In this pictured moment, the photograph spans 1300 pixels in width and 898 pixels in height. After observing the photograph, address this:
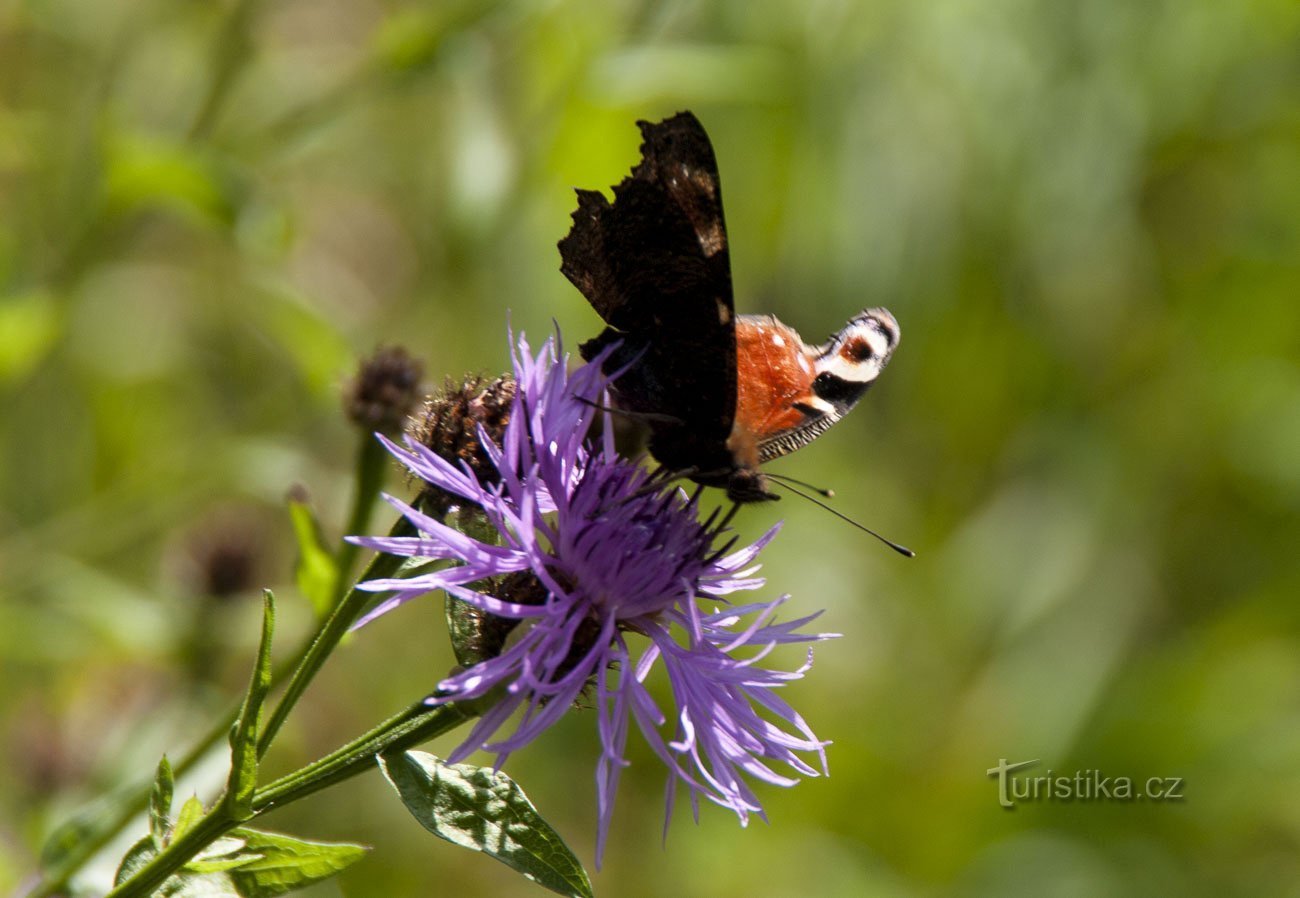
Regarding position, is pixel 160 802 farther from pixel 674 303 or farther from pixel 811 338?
pixel 811 338

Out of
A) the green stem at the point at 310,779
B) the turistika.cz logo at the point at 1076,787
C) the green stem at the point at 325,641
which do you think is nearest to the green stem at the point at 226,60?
the green stem at the point at 325,641

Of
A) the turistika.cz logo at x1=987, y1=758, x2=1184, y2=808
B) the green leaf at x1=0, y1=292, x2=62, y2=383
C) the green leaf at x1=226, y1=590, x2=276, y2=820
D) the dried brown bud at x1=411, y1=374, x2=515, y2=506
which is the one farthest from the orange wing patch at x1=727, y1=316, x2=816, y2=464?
the turistika.cz logo at x1=987, y1=758, x2=1184, y2=808

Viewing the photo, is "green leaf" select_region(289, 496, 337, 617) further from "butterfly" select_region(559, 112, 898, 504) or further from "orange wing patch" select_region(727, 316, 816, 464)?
"orange wing patch" select_region(727, 316, 816, 464)

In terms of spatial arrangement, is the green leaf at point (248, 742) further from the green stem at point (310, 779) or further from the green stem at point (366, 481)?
the green stem at point (366, 481)

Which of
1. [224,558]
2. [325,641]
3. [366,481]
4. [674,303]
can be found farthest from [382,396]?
[224,558]

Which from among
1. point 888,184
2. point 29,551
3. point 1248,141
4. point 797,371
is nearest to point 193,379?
point 29,551

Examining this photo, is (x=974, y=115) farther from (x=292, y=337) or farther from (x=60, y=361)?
(x=60, y=361)
